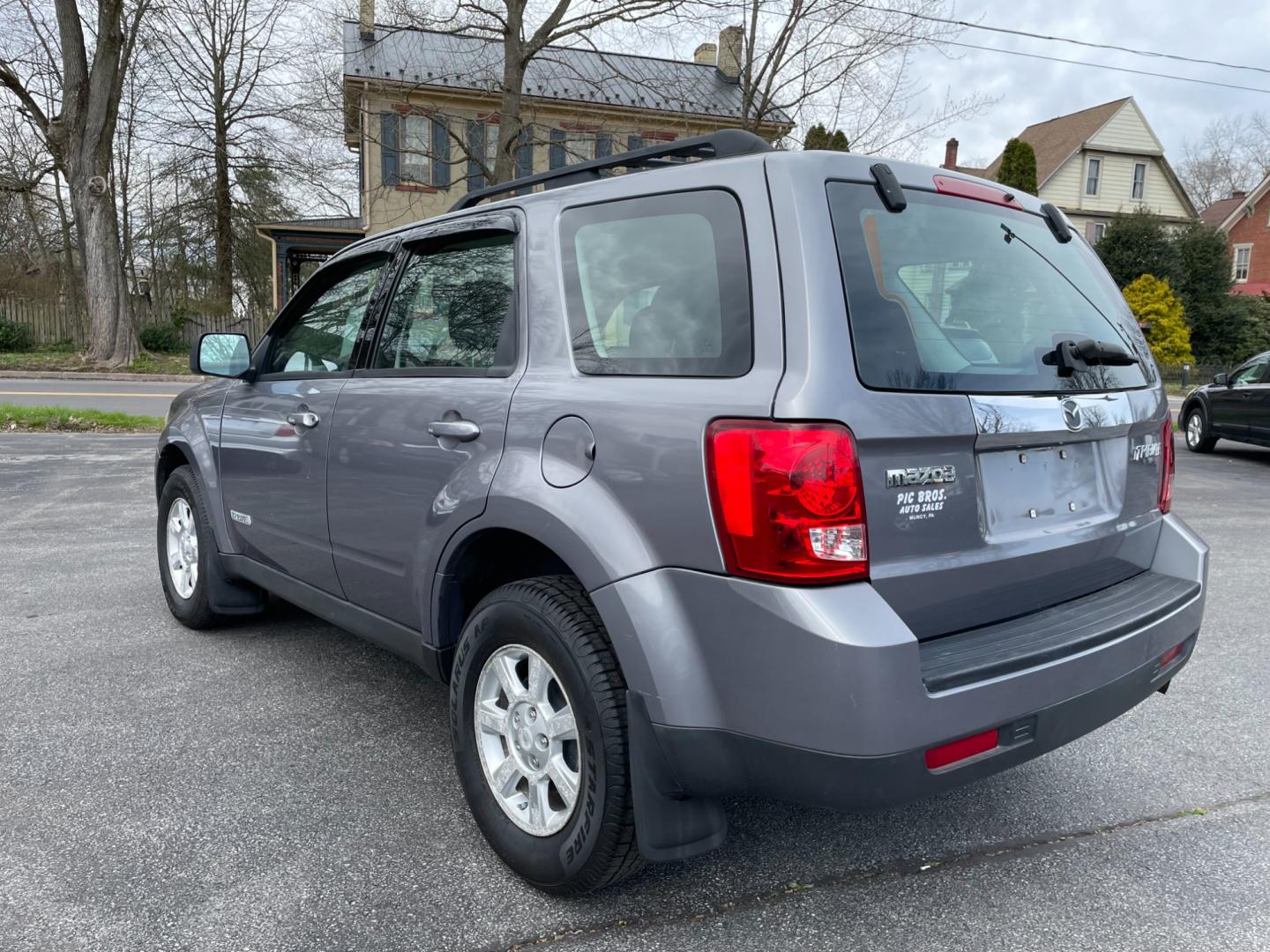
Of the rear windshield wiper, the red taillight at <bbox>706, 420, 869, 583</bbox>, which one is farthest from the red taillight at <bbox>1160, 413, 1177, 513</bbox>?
the red taillight at <bbox>706, 420, 869, 583</bbox>

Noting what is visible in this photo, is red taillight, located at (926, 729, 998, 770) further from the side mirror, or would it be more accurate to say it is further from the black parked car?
the black parked car

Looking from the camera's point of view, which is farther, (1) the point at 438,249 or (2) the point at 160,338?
(2) the point at 160,338

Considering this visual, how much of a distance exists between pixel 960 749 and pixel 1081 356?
110 centimetres

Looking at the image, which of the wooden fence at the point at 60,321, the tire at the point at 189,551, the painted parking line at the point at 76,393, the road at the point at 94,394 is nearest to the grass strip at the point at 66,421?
the road at the point at 94,394

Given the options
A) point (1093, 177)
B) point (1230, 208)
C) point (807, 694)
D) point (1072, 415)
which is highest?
point (1230, 208)

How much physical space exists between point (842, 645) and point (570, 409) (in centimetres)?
90

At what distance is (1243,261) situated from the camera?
44625mm

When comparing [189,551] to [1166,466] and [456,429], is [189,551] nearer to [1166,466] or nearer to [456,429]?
[456,429]

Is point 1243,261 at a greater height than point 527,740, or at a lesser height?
greater

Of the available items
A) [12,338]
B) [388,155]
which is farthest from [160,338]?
[388,155]

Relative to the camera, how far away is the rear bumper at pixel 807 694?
1.90m

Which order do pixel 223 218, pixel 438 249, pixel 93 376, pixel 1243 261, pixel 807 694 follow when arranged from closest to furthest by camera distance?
pixel 807 694, pixel 438 249, pixel 93 376, pixel 223 218, pixel 1243 261

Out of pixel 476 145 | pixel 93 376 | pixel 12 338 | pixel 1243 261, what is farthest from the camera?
pixel 1243 261

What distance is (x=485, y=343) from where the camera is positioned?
2.78m
